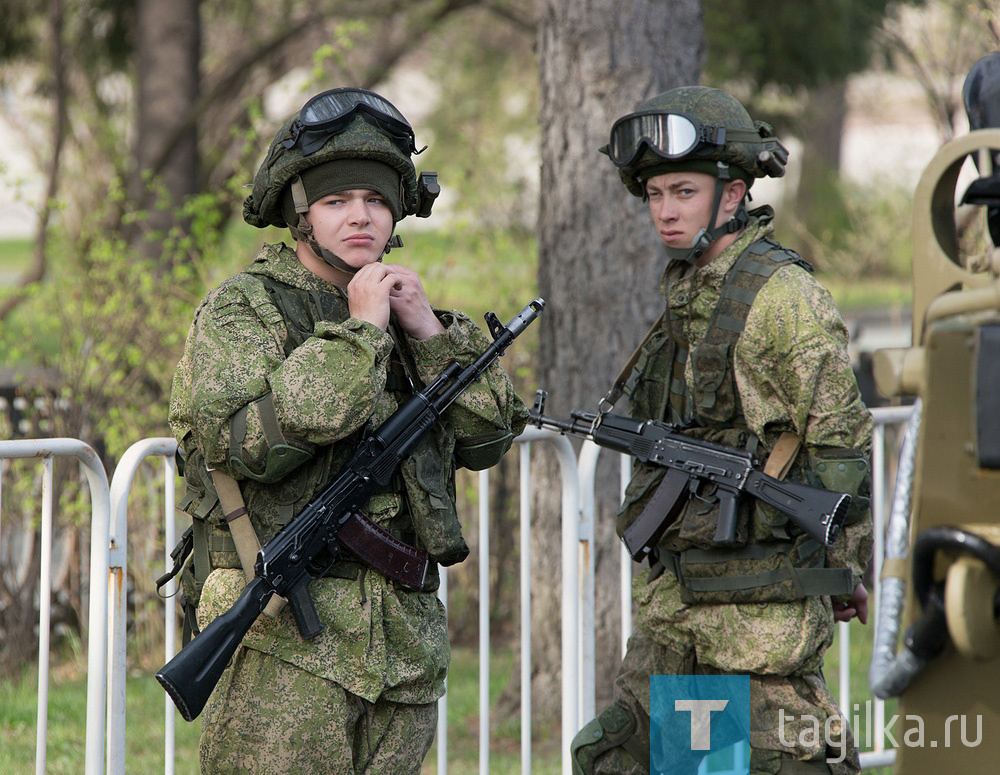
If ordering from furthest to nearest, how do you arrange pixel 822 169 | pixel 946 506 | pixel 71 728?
pixel 822 169, pixel 71 728, pixel 946 506

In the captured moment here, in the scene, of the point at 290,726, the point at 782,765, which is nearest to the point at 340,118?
the point at 290,726

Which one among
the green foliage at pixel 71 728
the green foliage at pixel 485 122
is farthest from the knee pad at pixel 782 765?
the green foliage at pixel 485 122

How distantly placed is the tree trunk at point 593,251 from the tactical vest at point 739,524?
5.18ft

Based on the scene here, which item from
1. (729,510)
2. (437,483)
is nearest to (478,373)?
(437,483)

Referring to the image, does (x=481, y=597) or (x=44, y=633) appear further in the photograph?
(x=481, y=597)

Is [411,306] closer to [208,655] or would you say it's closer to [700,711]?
[208,655]

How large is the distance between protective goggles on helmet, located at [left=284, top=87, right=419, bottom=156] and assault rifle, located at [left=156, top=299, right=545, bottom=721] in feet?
1.98

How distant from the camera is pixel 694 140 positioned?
11.0 ft

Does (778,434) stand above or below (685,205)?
below

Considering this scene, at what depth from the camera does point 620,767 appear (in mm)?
3490

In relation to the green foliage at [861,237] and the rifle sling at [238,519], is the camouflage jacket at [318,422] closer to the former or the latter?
the rifle sling at [238,519]

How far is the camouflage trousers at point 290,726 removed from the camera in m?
2.66

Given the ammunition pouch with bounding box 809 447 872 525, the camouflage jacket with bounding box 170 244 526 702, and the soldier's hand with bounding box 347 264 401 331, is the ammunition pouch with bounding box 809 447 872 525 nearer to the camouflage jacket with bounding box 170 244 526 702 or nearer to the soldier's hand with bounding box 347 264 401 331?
the camouflage jacket with bounding box 170 244 526 702

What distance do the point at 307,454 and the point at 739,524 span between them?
1.30m
